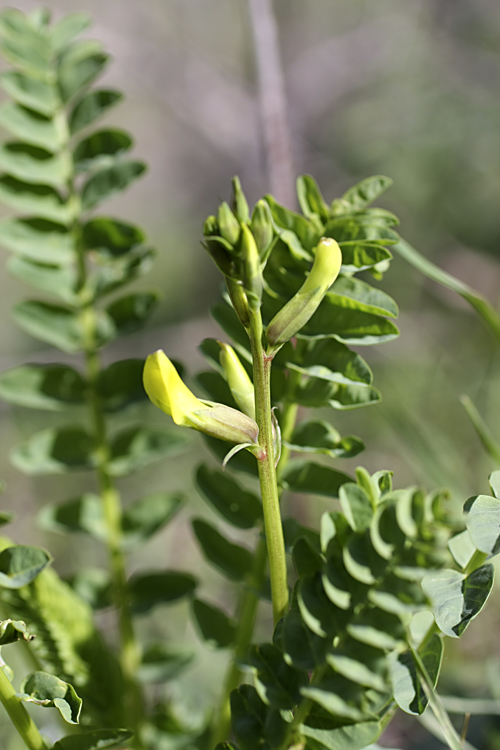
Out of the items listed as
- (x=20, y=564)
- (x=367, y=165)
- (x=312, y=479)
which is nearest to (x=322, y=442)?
(x=312, y=479)

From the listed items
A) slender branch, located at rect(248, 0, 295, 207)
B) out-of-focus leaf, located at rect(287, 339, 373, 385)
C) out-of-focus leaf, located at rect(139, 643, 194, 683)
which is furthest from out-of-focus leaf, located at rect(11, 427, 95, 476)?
slender branch, located at rect(248, 0, 295, 207)

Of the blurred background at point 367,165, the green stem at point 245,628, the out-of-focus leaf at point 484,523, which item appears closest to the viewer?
the out-of-focus leaf at point 484,523

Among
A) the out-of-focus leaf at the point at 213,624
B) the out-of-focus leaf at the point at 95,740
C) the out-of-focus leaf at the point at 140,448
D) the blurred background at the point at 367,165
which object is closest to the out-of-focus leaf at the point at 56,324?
the out-of-focus leaf at the point at 140,448

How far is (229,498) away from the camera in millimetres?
647

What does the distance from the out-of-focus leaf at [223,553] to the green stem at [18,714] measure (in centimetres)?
26

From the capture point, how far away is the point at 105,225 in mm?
760

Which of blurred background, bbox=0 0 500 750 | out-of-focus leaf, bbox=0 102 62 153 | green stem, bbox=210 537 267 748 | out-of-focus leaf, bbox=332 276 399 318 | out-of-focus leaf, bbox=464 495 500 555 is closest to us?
out-of-focus leaf, bbox=464 495 500 555

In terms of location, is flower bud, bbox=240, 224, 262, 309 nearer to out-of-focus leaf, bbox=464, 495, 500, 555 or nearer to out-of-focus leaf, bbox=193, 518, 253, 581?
out-of-focus leaf, bbox=464, 495, 500, 555

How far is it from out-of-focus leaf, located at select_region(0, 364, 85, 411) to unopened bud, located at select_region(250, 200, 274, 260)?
0.41 meters

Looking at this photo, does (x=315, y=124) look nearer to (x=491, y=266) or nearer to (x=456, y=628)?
(x=491, y=266)

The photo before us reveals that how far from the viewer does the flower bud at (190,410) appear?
1.40 feet

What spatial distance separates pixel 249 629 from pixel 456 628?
283 millimetres

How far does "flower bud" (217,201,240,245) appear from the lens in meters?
0.42

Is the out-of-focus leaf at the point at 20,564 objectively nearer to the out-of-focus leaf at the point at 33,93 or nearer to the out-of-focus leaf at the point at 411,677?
the out-of-focus leaf at the point at 411,677
